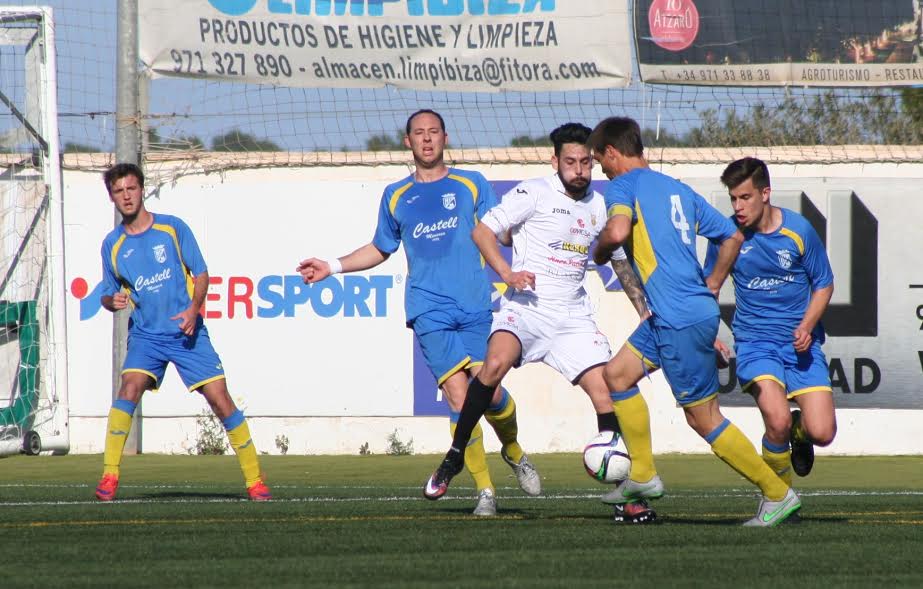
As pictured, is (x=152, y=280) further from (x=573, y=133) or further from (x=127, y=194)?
(x=573, y=133)

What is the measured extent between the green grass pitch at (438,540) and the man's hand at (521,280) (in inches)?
45.7

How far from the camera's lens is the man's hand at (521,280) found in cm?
717

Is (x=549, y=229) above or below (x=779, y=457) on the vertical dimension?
above

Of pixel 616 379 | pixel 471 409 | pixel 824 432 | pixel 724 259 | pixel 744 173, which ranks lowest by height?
pixel 824 432

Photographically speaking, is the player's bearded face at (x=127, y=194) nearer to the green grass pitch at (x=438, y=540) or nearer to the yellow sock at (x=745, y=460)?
the green grass pitch at (x=438, y=540)

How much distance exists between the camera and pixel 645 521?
7.01 metres

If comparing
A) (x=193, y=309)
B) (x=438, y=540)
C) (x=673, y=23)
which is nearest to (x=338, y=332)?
(x=673, y=23)

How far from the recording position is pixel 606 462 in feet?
23.3

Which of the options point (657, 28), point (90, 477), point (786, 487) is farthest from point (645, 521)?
point (657, 28)

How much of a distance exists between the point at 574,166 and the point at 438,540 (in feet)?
7.40

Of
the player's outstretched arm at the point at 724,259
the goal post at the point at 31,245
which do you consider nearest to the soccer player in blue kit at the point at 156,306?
the player's outstretched arm at the point at 724,259

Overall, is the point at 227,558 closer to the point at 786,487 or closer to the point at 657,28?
the point at 786,487

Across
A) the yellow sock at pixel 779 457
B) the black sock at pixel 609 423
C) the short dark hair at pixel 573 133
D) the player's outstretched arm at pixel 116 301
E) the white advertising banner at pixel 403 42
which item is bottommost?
the yellow sock at pixel 779 457

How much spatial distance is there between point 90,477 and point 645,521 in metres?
6.28
